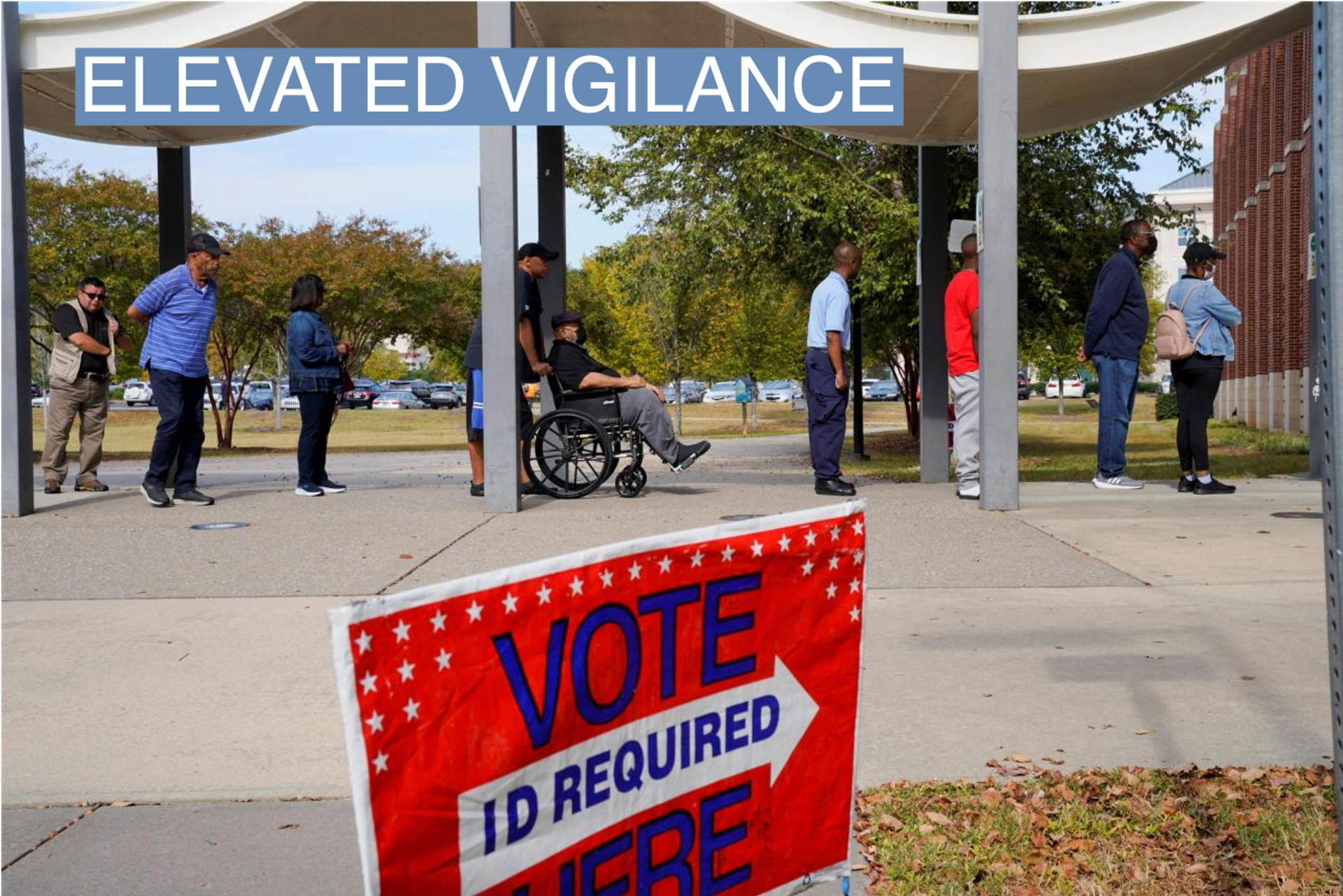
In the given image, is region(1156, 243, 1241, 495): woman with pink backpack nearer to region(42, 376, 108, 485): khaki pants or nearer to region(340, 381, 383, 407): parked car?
region(42, 376, 108, 485): khaki pants

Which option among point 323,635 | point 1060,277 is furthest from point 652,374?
point 323,635

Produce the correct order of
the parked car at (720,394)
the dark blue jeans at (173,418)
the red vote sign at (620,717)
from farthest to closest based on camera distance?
the parked car at (720,394)
the dark blue jeans at (173,418)
the red vote sign at (620,717)

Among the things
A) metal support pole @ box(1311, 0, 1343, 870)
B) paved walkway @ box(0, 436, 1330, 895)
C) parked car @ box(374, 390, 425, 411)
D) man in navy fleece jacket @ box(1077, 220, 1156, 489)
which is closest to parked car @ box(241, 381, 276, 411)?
parked car @ box(374, 390, 425, 411)

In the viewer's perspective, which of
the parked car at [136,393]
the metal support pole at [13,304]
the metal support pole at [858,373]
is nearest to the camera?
the metal support pole at [13,304]

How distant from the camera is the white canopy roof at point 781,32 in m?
11.0

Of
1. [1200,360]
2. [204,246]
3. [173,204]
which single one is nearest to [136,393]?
[173,204]

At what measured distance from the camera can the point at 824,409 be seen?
10984 mm

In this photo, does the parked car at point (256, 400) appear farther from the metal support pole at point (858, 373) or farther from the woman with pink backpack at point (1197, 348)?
the woman with pink backpack at point (1197, 348)

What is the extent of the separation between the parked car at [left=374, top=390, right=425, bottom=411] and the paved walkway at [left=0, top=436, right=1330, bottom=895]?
73564 mm

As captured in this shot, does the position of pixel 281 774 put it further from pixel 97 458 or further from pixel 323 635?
pixel 97 458

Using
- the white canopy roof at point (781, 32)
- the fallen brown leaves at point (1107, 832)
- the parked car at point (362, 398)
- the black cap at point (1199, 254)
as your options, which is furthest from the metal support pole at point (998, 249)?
the parked car at point (362, 398)

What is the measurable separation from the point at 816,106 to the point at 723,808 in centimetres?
841

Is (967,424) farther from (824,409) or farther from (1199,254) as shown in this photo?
(1199,254)

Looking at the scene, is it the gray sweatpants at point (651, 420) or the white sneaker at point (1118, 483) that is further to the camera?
the white sneaker at point (1118, 483)
